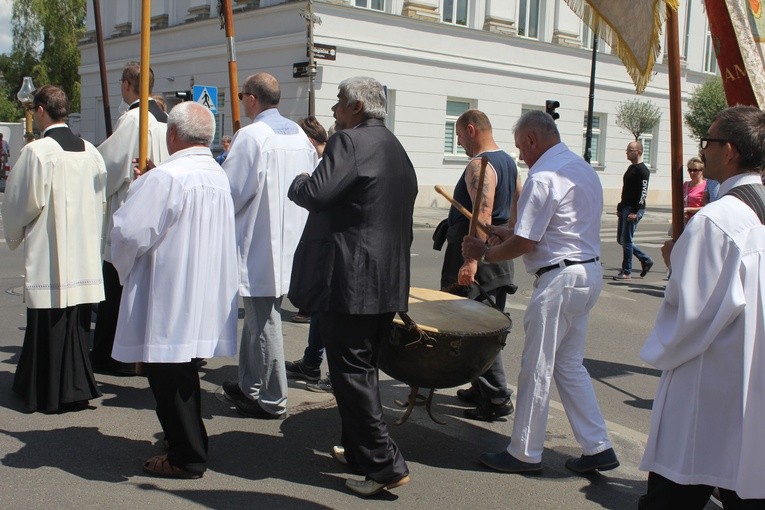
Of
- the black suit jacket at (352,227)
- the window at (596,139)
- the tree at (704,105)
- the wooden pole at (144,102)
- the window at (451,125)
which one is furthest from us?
the window at (596,139)

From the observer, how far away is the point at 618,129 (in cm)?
3058

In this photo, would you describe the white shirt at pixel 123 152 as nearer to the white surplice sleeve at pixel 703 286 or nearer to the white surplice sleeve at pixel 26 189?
the white surplice sleeve at pixel 26 189

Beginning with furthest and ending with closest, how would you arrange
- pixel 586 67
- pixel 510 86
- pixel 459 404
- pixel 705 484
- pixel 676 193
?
pixel 586 67 < pixel 510 86 < pixel 459 404 < pixel 676 193 < pixel 705 484

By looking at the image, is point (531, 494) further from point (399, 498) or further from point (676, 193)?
point (676, 193)

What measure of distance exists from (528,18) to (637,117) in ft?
16.9

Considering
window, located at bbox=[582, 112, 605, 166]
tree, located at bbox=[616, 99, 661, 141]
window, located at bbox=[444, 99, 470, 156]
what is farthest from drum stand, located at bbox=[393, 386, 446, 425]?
window, located at bbox=[582, 112, 605, 166]

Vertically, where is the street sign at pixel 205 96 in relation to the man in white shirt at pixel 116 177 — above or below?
above

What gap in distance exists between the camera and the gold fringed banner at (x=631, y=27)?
4.03 m

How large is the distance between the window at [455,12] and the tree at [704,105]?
9.71 metres

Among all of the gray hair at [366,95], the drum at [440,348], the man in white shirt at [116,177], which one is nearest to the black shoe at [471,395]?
the drum at [440,348]

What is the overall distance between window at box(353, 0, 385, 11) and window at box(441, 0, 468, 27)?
2268 millimetres

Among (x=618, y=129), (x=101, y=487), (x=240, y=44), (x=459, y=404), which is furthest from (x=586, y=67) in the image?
(x=101, y=487)

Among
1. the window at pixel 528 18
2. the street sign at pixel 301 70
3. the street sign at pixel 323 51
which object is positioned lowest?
the street sign at pixel 301 70

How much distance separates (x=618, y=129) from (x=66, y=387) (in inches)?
1109
